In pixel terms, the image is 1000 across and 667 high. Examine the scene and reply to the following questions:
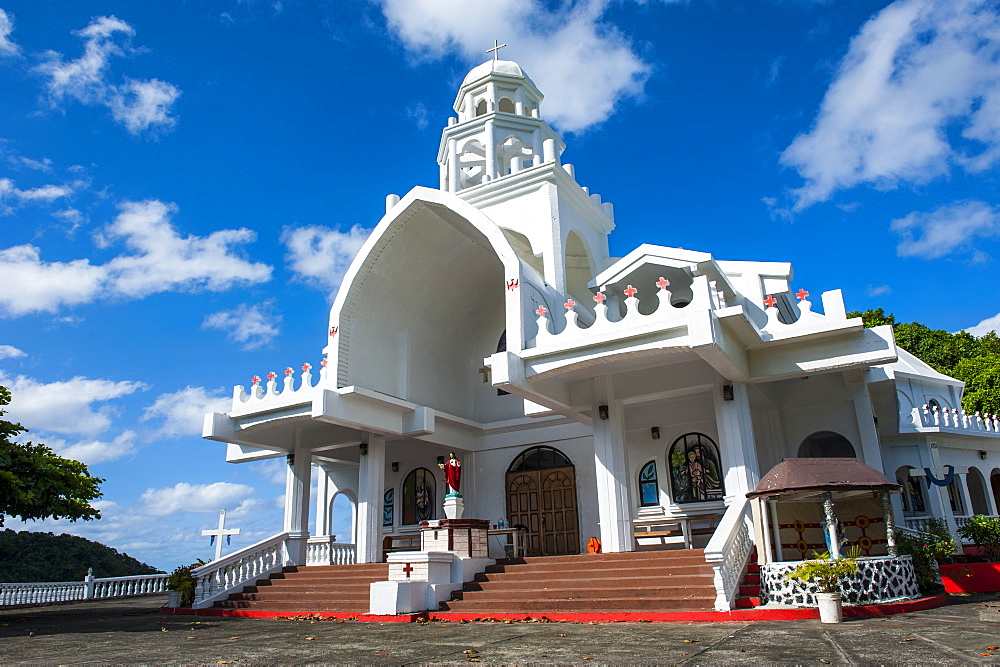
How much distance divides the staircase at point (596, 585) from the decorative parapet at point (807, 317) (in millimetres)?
4235

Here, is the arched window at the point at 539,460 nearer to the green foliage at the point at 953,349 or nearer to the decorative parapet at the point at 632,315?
the decorative parapet at the point at 632,315

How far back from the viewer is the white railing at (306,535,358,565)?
18.2 meters

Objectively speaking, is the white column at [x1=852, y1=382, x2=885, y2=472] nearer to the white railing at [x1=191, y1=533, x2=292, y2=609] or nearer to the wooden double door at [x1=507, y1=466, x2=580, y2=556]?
the wooden double door at [x1=507, y1=466, x2=580, y2=556]

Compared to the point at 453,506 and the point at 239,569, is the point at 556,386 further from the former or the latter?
the point at 239,569

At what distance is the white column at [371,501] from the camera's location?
631 inches

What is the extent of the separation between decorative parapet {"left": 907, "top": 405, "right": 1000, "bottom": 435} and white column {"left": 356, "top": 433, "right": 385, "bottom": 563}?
15.3 m

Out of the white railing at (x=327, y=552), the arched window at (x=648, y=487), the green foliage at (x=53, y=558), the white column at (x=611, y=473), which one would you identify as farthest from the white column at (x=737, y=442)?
the green foliage at (x=53, y=558)

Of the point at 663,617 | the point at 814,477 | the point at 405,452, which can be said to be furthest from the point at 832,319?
the point at 405,452

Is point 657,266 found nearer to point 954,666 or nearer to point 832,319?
point 832,319

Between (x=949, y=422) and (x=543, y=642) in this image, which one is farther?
(x=949, y=422)

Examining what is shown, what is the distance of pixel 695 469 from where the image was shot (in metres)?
15.8

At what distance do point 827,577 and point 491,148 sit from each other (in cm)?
1401

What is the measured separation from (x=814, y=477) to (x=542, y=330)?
210 inches

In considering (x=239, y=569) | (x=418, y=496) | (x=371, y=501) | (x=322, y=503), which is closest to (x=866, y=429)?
(x=371, y=501)
